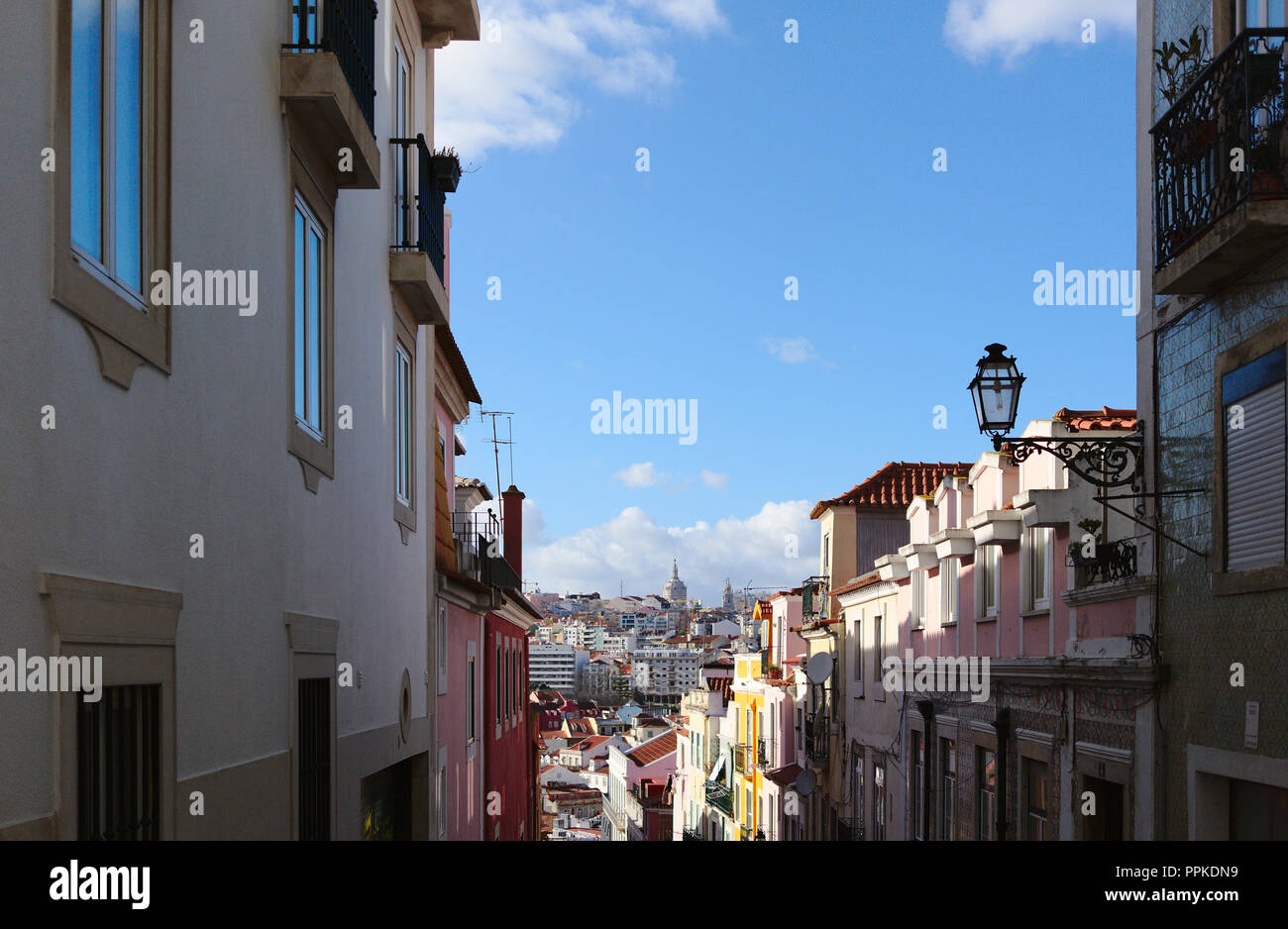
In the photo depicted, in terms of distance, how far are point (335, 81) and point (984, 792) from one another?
13.8 m

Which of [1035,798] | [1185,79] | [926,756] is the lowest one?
[926,756]

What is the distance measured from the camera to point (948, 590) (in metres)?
20.8

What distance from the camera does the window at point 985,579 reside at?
18.2 meters

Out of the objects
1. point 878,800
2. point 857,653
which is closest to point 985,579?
point 878,800

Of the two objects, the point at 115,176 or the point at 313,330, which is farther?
the point at 313,330

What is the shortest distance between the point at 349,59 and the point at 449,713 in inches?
403

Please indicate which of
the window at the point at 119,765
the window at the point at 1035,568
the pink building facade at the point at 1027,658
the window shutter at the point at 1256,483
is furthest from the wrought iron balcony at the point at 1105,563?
the window at the point at 119,765

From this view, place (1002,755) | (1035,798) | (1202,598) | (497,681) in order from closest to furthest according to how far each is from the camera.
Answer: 1. (1202,598)
2. (1035,798)
3. (1002,755)
4. (497,681)

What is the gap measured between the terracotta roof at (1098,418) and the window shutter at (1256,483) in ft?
15.4

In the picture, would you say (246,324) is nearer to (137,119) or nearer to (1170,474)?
(137,119)

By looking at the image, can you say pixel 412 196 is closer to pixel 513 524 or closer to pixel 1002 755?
pixel 1002 755

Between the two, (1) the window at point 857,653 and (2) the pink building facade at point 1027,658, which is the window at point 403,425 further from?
(1) the window at point 857,653

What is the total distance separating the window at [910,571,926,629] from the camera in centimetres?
2264

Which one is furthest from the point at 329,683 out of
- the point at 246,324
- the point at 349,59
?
the point at 349,59
